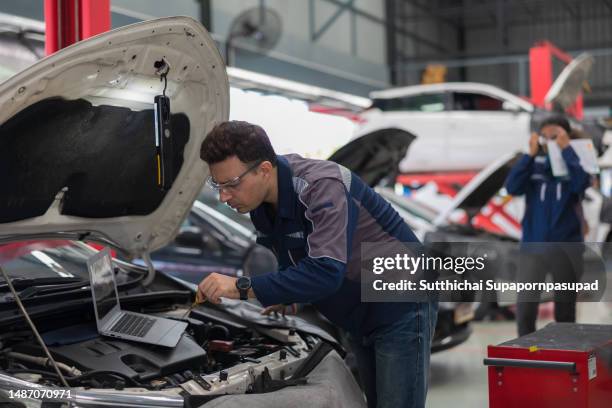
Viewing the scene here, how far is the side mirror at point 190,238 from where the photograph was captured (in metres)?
5.34

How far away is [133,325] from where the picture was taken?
9.09 feet

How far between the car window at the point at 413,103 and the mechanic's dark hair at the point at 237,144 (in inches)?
369

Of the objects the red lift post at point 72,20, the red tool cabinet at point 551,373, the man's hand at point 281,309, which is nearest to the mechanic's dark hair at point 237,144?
the man's hand at point 281,309

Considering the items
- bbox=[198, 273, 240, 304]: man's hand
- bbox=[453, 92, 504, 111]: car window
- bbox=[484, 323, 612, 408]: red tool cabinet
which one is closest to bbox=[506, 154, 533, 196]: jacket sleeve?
bbox=[484, 323, 612, 408]: red tool cabinet

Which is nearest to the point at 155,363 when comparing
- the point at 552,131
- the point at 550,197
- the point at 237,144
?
the point at 237,144

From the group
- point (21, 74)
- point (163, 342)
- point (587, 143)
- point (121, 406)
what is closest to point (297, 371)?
point (163, 342)

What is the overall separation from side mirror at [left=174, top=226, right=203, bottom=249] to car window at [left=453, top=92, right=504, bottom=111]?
6.81 metres

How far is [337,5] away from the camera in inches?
741

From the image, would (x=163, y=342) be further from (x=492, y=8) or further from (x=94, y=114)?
(x=492, y=8)

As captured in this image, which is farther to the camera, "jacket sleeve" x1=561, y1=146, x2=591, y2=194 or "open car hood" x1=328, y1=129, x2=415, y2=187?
"jacket sleeve" x1=561, y1=146, x2=591, y2=194

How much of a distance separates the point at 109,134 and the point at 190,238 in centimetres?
268

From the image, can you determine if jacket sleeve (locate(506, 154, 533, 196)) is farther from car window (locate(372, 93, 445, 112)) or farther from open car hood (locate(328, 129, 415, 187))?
car window (locate(372, 93, 445, 112))

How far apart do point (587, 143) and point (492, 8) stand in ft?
58.5

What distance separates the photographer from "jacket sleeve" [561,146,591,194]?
473 centimetres
